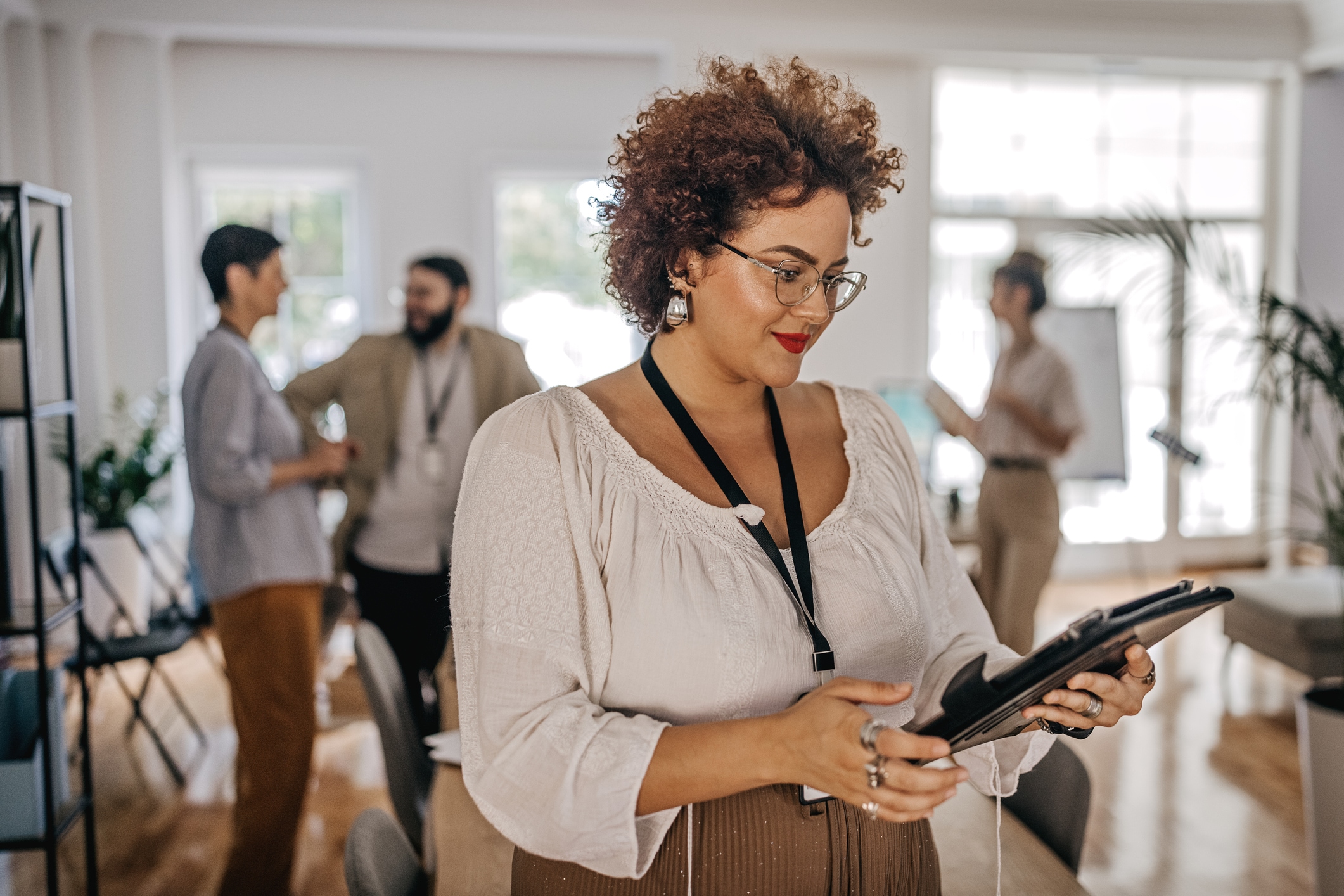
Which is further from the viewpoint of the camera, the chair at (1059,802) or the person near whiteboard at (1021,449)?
the person near whiteboard at (1021,449)

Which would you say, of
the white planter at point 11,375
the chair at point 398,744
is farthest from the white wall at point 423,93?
the chair at point 398,744

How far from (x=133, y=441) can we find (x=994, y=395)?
433 centimetres

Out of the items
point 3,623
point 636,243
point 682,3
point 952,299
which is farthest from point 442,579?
point 952,299

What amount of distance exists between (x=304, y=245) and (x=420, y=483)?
3.60 metres

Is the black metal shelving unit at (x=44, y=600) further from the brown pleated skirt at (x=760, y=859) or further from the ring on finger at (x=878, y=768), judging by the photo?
the ring on finger at (x=878, y=768)

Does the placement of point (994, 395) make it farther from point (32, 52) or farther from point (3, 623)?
point (32, 52)

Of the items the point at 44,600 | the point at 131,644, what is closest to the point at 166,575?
the point at 131,644

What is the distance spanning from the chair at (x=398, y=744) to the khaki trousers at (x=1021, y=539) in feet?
7.51

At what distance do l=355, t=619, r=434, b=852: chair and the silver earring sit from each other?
3.40 ft

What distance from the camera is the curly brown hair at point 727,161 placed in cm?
117

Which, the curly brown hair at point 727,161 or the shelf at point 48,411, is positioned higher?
the curly brown hair at point 727,161

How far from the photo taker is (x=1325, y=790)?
2.47 meters

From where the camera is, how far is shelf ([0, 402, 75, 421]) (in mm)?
2236

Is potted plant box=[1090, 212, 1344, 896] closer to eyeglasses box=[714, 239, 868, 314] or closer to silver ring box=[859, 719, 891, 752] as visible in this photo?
eyeglasses box=[714, 239, 868, 314]
